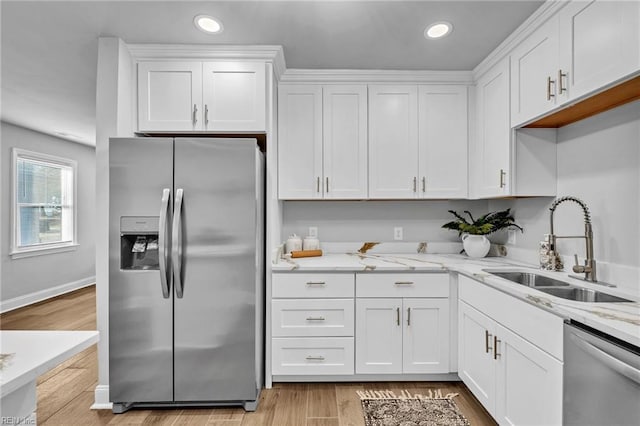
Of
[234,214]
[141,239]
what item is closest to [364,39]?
[234,214]

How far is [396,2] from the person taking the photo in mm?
1896

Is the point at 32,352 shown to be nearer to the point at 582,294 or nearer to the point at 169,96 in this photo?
the point at 169,96

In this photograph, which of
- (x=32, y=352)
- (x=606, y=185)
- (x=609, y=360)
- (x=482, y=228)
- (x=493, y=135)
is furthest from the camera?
(x=482, y=228)

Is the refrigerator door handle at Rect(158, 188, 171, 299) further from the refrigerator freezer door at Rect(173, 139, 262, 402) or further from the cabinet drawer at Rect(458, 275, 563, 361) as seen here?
the cabinet drawer at Rect(458, 275, 563, 361)

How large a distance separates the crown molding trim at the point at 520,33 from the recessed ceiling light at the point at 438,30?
0.42 meters

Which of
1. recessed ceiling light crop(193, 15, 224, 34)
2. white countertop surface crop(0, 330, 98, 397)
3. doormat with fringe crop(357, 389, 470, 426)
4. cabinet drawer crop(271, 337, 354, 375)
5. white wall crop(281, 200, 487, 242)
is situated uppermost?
recessed ceiling light crop(193, 15, 224, 34)

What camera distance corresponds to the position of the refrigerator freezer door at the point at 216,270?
216cm

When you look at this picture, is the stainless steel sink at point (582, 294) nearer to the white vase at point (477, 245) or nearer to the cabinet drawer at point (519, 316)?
the cabinet drawer at point (519, 316)

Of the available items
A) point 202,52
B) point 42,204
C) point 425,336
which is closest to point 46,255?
point 42,204

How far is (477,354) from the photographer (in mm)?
2117

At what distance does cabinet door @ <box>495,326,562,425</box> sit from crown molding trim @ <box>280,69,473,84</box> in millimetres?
1948

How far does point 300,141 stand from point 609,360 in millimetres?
2259

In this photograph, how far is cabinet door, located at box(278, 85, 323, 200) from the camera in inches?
110

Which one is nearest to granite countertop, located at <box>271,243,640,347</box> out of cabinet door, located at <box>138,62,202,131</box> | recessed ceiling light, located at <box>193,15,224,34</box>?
cabinet door, located at <box>138,62,202,131</box>
